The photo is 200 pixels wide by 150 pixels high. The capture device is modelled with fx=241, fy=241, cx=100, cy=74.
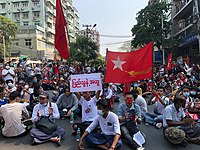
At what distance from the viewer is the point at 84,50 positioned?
39344mm

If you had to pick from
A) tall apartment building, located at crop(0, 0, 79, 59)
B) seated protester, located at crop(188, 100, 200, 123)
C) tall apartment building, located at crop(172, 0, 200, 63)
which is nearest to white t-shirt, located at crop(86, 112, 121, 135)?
seated protester, located at crop(188, 100, 200, 123)

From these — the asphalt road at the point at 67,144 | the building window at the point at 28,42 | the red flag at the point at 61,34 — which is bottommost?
the asphalt road at the point at 67,144

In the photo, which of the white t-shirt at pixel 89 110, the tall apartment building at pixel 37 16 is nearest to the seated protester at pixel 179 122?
the white t-shirt at pixel 89 110

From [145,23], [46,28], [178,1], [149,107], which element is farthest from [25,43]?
[149,107]

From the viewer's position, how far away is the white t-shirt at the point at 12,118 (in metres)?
5.77

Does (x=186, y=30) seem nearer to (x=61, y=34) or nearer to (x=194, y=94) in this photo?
(x=194, y=94)

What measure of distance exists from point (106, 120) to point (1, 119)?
2829mm

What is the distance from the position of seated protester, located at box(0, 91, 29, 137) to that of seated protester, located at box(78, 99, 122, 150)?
5.79 feet

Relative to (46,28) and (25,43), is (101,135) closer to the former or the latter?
(25,43)

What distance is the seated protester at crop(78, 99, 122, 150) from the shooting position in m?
5.00

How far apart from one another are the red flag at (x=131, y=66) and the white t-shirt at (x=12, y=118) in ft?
7.96

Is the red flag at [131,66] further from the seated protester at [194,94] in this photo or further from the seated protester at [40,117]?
the seated protester at [194,94]

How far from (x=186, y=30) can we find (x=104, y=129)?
30844 millimetres

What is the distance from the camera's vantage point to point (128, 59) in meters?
6.84
